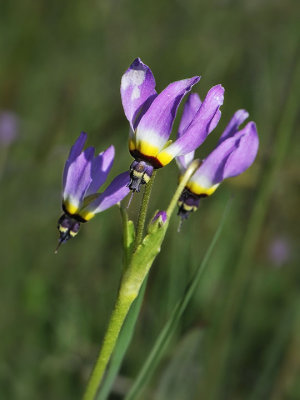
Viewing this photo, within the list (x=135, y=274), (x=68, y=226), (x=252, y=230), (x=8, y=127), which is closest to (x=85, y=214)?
(x=68, y=226)

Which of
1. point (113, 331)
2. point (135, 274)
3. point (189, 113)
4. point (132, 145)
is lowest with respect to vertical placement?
point (113, 331)

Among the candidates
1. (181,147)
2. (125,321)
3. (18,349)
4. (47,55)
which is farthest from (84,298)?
(47,55)

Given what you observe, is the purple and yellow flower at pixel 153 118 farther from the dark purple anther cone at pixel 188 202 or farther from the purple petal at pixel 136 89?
the dark purple anther cone at pixel 188 202

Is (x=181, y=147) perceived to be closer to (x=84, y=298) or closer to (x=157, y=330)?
(x=157, y=330)

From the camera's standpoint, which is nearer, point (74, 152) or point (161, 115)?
point (161, 115)

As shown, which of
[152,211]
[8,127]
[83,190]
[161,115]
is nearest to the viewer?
[161,115]

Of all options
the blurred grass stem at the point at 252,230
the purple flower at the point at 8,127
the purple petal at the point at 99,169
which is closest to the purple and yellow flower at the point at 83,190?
the purple petal at the point at 99,169

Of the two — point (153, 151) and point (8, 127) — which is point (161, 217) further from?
point (8, 127)

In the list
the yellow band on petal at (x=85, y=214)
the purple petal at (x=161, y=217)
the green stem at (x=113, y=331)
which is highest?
the purple petal at (x=161, y=217)
